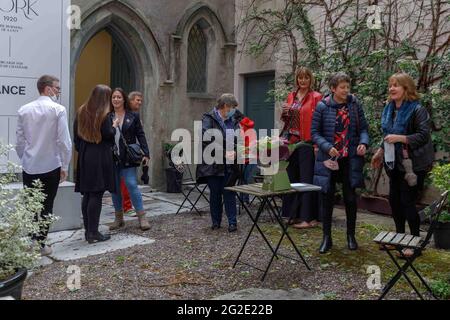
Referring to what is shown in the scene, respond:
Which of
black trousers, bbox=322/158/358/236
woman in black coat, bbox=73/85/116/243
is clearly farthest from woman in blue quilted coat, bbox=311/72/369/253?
woman in black coat, bbox=73/85/116/243

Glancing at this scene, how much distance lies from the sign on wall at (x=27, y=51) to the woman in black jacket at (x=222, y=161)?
1974mm

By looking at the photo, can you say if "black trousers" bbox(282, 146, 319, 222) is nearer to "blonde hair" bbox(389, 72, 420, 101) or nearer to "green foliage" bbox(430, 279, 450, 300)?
"blonde hair" bbox(389, 72, 420, 101)

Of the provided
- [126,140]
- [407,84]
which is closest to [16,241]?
[126,140]

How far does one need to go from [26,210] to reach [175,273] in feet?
5.16

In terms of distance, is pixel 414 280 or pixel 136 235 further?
Result: pixel 136 235

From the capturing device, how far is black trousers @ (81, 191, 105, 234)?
582cm

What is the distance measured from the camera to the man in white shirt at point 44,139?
5332 mm

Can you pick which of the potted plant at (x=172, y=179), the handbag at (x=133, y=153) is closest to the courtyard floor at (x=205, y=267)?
the handbag at (x=133, y=153)

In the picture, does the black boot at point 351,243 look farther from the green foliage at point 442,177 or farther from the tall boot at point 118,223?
the tall boot at point 118,223

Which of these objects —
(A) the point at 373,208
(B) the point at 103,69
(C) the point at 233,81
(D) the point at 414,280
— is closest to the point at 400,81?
(D) the point at 414,280

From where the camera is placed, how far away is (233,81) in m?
11.3
